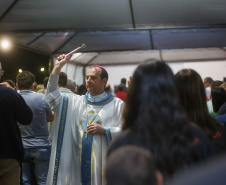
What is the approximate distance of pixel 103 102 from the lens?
3.83m

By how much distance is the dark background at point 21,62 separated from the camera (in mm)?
9016

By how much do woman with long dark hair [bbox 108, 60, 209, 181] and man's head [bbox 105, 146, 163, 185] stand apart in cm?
29

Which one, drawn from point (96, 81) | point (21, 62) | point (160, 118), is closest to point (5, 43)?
point (21, 62)

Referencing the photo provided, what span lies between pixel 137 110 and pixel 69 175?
2.43 meters

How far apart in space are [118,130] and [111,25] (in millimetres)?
5405

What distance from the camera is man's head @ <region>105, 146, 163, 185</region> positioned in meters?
1.04

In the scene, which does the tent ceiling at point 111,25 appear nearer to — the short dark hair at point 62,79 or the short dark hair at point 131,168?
the short dark hair at point 62,79

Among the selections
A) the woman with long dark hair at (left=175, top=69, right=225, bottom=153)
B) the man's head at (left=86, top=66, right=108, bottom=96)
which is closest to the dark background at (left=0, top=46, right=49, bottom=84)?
the man's head at (left=86, top=66, right=108, bottom=96)

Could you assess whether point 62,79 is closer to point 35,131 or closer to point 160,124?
point 35,131

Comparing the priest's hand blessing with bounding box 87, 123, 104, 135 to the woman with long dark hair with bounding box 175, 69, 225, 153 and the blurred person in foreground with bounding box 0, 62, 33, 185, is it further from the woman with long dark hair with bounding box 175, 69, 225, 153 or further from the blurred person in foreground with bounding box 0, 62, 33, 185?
the woman with long dark hair with bounding box 175, 69, 225, 153

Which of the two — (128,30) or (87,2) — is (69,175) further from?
(128,30)

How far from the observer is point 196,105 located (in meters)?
2.10

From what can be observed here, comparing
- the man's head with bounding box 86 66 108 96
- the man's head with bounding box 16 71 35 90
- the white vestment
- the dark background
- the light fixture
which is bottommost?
the white vestment

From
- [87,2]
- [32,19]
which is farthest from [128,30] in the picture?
[32,19]
